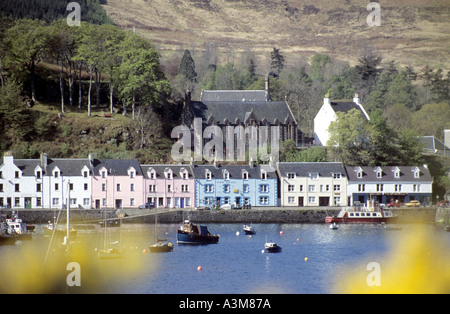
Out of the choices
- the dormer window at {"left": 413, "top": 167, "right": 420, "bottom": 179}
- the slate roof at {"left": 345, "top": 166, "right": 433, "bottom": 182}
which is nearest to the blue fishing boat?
the slate roof at {"left": 345, "top": 166, "right": 433, "bottom": 182}

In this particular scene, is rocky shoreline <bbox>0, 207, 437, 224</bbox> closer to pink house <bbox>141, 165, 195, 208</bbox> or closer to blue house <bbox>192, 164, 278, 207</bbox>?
pink house <bbox>141, 165, 195, 208</bbox>

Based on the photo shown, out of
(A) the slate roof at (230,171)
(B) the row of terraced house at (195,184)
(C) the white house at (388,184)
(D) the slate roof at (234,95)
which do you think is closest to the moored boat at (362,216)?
(B) the row of terraced house at (195,184)

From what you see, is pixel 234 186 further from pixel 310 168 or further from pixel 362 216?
pixel 362 216

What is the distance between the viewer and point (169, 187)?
3492 inches

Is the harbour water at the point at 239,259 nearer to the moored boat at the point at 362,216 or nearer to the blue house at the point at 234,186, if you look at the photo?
the moored boat at the point at 362,216

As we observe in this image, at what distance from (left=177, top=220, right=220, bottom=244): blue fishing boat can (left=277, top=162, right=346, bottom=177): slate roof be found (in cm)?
2064

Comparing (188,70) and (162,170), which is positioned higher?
(188,70)

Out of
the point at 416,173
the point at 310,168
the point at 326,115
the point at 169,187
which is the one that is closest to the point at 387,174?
the point at 416,173

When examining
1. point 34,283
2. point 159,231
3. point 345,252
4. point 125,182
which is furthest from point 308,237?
point 34,283

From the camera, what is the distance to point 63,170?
86562mm

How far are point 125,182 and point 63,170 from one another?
20.6 ft

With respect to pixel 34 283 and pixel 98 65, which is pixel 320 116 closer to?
pixel 98 65

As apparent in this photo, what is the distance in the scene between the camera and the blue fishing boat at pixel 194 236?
70750 mm

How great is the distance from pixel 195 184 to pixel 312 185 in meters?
12.2
